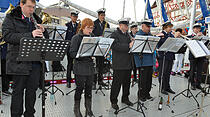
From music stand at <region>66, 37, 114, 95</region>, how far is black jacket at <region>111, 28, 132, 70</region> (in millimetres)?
423

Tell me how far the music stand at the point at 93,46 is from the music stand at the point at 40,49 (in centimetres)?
42

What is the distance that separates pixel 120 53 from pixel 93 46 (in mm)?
917

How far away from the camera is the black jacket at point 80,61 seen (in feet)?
9.68

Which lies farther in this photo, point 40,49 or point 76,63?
point 76,63

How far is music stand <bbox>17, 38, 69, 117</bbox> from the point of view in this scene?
201 cm

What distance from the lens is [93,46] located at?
291cm

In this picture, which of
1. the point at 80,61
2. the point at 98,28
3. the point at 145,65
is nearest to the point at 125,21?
the point at 145,65

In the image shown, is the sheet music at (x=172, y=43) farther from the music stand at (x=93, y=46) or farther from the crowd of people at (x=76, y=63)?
the music stand at (x=93, y=46)

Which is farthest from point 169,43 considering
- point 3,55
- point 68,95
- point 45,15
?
point 3,55

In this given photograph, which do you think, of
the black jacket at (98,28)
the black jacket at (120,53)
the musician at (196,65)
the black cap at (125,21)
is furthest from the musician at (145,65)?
the musician at (196,65)

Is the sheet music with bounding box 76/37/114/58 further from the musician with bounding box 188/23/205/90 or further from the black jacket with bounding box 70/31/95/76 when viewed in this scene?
the musician with bounding box 188/23/205/90

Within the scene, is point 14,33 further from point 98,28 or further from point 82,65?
point 98,28

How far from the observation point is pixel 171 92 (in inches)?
198

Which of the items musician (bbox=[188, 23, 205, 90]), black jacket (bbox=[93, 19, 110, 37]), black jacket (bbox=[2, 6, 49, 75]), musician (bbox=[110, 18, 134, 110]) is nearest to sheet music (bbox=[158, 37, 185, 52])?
musician (bbox=[110, 18, 134, 110])
